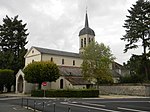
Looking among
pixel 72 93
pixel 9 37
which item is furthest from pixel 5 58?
pixel 72 93

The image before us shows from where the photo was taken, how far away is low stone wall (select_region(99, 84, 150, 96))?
1800 inches

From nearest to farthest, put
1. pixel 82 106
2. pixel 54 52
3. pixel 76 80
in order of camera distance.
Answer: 1. pixel 82 106
2. pixel 76 80
3. pixel 54 52

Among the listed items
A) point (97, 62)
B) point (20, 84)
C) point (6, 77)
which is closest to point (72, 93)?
point (97, 62)

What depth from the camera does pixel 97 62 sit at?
52.9 metres

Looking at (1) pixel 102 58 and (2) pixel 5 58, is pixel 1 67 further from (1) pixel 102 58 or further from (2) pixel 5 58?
(1) pixel 102 58

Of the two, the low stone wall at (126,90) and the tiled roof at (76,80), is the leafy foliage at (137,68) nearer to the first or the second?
the low stone wall at (126,90)

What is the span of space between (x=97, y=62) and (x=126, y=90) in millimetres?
8261

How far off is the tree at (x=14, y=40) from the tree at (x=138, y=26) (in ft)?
95.3

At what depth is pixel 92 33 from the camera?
248ft

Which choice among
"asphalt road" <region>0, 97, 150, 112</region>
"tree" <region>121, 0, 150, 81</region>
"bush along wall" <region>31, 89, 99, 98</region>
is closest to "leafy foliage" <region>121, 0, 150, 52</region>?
"tree" <region>121, 0, 150, 81</region>

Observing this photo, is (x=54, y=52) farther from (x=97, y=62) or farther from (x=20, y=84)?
(x=97, y=62)

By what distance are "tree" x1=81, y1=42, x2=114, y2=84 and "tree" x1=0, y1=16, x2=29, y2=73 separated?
20.0m

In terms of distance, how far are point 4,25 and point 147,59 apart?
40824 millimetres

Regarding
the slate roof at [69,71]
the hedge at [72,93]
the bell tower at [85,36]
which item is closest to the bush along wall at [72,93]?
the hedge at [72,93]
